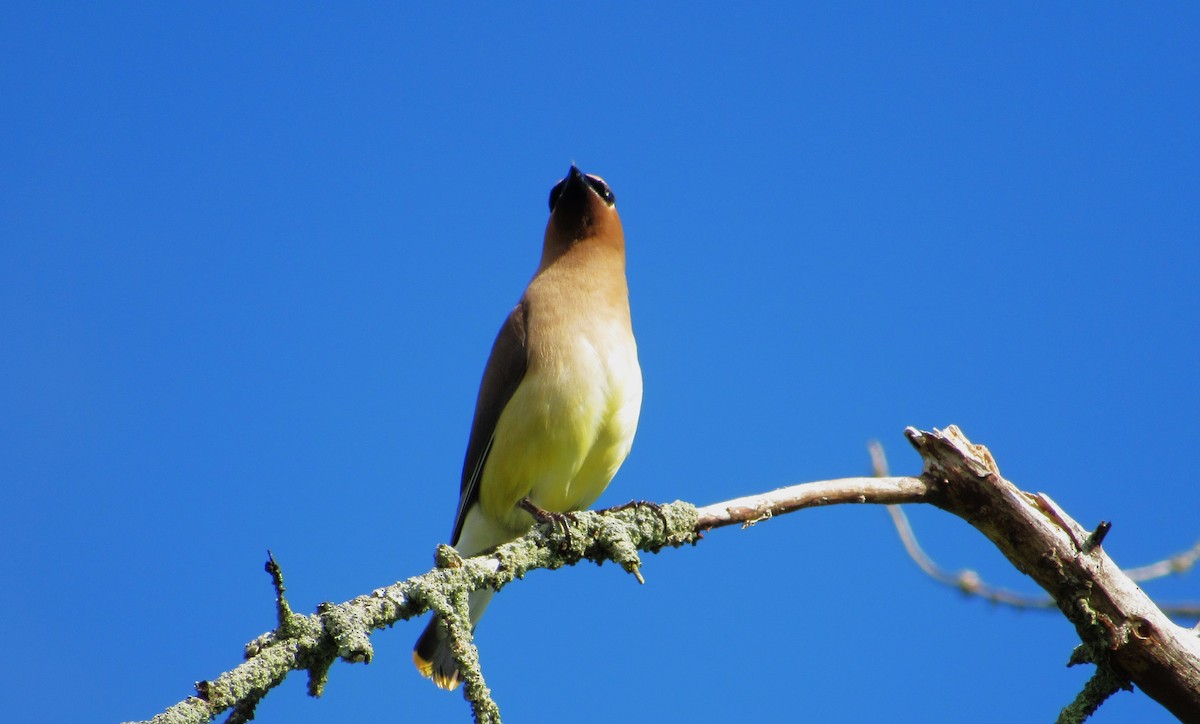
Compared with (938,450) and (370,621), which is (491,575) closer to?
(370,621)

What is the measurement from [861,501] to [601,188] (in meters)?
3.00

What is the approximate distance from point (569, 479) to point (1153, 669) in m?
2.35

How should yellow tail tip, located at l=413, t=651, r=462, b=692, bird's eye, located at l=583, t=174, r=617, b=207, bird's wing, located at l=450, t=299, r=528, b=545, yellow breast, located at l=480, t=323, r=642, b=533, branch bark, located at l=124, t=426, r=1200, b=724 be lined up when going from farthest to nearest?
1. bird's eye, located at l=583, t=174, r=617, b=207
2. bird's wing, located at l=450, t=299, r=528, b=545
3. yellow tail tip, located at l=413, t=651, r=462, b=692
4. yellow breast, located at l=480, t=323, r=642, b=533
5. branch bark, located at l=124, t=426, r=1200, b=724

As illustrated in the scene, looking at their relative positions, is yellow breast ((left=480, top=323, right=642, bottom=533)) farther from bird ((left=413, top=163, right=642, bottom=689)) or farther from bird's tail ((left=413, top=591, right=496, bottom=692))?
bird's tail ((left=413, top=591, right=496, bottom=692))

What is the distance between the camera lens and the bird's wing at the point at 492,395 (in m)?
5.26

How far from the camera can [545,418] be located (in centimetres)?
499

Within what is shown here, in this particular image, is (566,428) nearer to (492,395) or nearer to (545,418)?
(545,418)

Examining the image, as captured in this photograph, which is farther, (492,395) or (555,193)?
(555,193)

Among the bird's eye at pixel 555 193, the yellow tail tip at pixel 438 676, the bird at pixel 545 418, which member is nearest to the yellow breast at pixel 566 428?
the bird at pixel 545 418

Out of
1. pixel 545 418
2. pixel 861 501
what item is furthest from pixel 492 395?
pixel 861 501

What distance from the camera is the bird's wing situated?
5262mm

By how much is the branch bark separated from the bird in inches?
27.5

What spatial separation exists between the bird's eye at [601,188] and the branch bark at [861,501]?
264 centimetres

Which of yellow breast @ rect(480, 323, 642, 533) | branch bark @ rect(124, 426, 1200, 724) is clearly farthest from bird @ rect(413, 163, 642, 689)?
branch bark @ rect(124, 426, 1200, 724)
